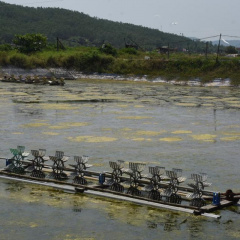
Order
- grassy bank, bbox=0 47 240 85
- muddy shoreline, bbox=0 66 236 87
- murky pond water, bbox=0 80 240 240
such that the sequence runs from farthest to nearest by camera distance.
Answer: grassy bank, bbox=0 47 240 85 < muddy shoreline, bbox=0 66 236 87 < murky pond water, bbox=0 80 240 240

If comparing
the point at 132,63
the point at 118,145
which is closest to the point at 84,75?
the point at 132,63

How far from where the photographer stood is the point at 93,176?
24109 millimetres

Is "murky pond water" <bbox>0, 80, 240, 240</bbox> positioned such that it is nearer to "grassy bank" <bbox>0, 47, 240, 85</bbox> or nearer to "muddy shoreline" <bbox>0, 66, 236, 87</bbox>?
"muddy shoreline" <bbox>0, 66, 236, 87</bbox>

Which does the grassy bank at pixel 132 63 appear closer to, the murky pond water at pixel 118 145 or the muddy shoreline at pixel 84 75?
the muddy shoreline at pixel 84 75

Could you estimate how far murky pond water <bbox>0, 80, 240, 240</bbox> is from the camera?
17938 millimetres

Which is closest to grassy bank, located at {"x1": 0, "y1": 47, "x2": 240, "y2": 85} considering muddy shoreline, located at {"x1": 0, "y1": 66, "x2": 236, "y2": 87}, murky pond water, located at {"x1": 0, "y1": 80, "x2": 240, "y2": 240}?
muddy shoreline, located at {"x1": 0, "y1": 66, "x2": 236, "y2": 87}

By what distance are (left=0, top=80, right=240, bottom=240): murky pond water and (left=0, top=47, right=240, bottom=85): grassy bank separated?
18.2 meters

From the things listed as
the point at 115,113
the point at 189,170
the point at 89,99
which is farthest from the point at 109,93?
the point at 189,170

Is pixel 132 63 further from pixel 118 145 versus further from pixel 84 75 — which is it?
pixel 118 145

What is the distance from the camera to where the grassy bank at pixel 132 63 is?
3541 inches

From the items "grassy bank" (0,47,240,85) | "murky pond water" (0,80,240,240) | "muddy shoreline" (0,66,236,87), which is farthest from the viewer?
"grassy bank" (0,47,240,85)

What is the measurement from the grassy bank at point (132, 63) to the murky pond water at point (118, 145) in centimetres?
1819

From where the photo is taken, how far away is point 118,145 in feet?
108

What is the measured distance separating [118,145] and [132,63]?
230 ft
